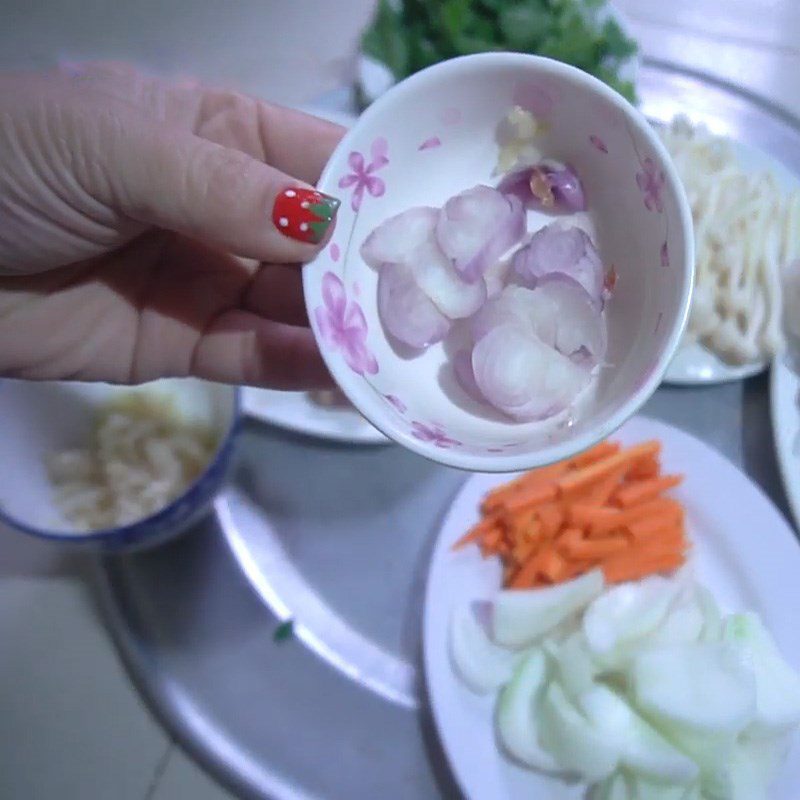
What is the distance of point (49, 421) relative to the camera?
83 cm

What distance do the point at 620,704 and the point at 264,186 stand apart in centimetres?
57

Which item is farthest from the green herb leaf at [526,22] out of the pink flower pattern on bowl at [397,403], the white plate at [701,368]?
the pink flower pattern on bowl at [397,403]

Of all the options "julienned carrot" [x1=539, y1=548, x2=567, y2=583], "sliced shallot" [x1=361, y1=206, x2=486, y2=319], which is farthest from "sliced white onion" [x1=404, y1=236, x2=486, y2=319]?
"julienned carrot" [x1=539, y1=548, x2=567, y2=583]

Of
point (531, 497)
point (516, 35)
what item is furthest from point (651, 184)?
point (516, 35)

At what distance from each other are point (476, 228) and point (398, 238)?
6 cm

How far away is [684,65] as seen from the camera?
1.08 m

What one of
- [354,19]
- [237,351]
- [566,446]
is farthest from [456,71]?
[354,19]

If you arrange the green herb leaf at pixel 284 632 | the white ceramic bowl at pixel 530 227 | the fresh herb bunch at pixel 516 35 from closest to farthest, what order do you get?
the white ceramic bowl at pixel 530 227 → the green herb leaf at pixel 284 632 → the fresh herb bunch at pixel 516 35

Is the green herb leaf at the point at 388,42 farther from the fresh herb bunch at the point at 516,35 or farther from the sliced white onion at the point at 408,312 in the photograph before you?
the sliced white onion at the point at 408,312

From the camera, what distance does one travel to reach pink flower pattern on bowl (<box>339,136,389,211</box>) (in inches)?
21.0

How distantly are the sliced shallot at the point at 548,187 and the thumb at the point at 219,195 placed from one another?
145mm

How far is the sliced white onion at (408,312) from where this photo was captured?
54 cm

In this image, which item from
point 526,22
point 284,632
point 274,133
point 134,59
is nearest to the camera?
point 274,133

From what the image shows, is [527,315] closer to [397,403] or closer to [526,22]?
[397,403]
